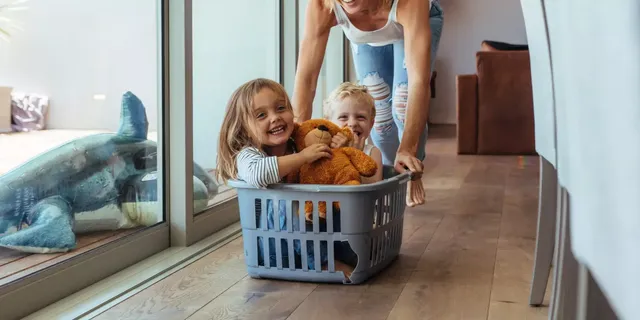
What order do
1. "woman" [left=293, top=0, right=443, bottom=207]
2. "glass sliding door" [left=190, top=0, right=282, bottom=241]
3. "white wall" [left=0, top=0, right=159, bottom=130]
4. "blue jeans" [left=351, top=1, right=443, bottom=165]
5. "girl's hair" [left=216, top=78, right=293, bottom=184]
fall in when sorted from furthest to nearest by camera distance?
"blue jeans" [left=351, top=1, right=443, bottom=165]
"glass sliding door" [left=190, top=0, right=282, bottom=241]
"woman" [left=293, top=0, right=443, bottom=207]
"girl's hair" [left=216, top=78, right=293, bottom=184]
"white wall" [left=0, top=0, right=159, bottom=130]

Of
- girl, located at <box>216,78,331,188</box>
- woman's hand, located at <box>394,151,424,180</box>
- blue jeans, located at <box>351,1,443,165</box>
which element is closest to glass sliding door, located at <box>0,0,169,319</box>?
girl, located at <box>216,78,331,188</box>

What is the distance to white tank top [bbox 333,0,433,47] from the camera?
7.48ft

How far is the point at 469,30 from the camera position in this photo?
26.2ft

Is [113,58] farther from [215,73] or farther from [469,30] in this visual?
[469,30]

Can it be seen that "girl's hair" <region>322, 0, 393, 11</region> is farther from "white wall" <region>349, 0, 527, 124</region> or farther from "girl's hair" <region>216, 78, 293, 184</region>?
"white wall" <region>349, 0, 527, 124</region>

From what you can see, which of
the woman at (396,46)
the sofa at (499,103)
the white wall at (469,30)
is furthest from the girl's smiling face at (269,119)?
the white wall at (469,30)

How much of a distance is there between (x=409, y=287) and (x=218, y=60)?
127 centimetres

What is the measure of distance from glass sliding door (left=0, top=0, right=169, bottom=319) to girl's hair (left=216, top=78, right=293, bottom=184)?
1.12 ft

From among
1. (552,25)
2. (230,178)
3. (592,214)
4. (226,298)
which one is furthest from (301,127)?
(592,214)

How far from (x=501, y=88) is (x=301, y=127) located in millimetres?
3546

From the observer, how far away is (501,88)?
5.16 metres

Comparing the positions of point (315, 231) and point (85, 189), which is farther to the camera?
point (85, 189)

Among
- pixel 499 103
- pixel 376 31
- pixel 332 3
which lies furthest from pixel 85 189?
pixel 499 103

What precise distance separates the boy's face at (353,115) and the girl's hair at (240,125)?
0.38 m
